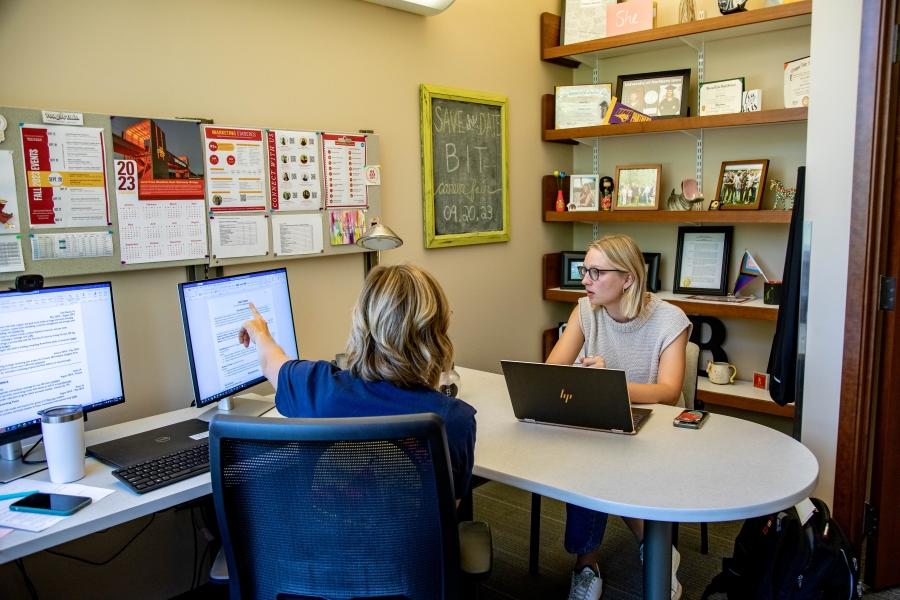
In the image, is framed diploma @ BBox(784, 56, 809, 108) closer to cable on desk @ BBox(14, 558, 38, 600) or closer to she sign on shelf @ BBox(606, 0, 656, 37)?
she sign on shelf @ BBox(606, 0, 656, 37)

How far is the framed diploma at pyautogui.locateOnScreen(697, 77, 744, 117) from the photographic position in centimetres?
317

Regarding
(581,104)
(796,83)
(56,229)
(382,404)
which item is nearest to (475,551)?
(382,404)

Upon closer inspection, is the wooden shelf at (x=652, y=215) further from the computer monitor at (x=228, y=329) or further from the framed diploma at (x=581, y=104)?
the computer monitor at (x=228, y=329)

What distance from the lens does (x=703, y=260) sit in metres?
3.47

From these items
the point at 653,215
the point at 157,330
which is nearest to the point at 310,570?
the point at 157,330

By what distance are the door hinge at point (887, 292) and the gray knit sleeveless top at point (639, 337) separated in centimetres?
61

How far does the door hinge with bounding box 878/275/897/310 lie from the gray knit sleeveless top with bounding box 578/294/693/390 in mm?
611

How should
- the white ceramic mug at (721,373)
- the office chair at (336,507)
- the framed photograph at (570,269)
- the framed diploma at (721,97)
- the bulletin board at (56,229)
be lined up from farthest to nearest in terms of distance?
1. the framed photograph at (570,269)
2. the white ceramic mug at (721,373)
3. the framed diploma at (721,97)
4. the bulletin board at (56,229)
5. the office chair at (336,507)

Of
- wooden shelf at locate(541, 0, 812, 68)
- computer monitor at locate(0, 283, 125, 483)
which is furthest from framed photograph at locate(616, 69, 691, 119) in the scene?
computer monitor at locate(0, 283, 125, 483)

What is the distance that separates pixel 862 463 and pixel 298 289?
6.82ft

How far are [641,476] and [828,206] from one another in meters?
1.35

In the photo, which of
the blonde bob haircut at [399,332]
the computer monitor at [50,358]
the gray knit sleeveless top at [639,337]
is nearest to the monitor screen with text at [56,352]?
the computer monitor at [50,358]

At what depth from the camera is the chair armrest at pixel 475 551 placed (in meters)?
1.40

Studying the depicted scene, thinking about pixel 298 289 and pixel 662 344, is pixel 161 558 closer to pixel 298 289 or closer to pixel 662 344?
pixel 298 289
